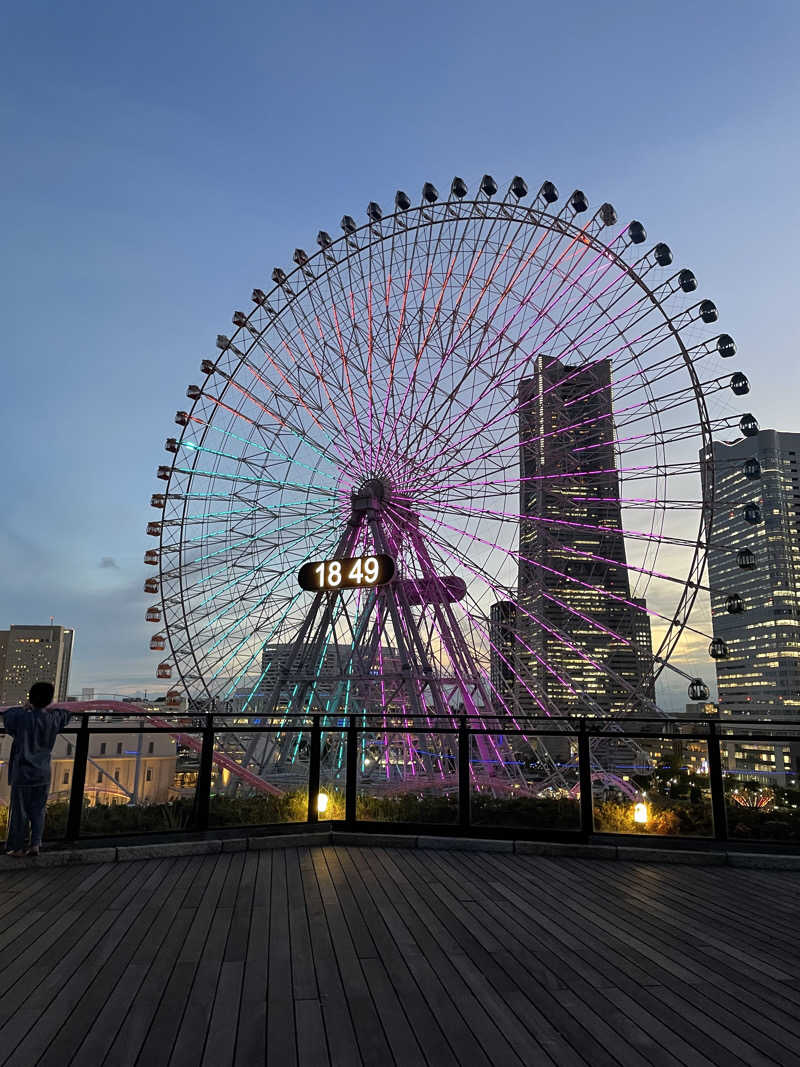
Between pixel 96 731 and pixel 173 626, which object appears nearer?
pixel 96 731

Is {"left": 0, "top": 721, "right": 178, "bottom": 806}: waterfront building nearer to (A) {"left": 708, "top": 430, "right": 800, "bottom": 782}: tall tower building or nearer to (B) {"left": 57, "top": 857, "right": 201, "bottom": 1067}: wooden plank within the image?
(B) {"left": 57, "top": 857, "right": 201, "bottom": 1067}: wooden plank

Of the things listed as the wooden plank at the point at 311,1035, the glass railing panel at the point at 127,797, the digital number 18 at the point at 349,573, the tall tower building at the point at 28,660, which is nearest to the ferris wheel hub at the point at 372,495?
the digital number 18 at the point at 349,573

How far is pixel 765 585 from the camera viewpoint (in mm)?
61406

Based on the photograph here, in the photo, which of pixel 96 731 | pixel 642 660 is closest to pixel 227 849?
pixel 96 731

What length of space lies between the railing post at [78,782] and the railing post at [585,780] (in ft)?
15.3

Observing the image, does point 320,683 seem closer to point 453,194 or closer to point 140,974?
point 453,194

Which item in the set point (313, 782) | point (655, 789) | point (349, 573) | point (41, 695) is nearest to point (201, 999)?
point (41, 695)

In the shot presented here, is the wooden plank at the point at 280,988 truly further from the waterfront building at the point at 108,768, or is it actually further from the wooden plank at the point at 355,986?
the waterfront building at the point at 108,768

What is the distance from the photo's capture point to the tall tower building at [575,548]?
15828 millimetres

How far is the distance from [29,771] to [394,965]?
12.7ft

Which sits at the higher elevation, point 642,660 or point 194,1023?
point 642,660

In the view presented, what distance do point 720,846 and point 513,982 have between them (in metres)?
3.79

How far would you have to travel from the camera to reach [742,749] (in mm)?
7449

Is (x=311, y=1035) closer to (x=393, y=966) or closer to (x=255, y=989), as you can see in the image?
(x=255, y=989)
